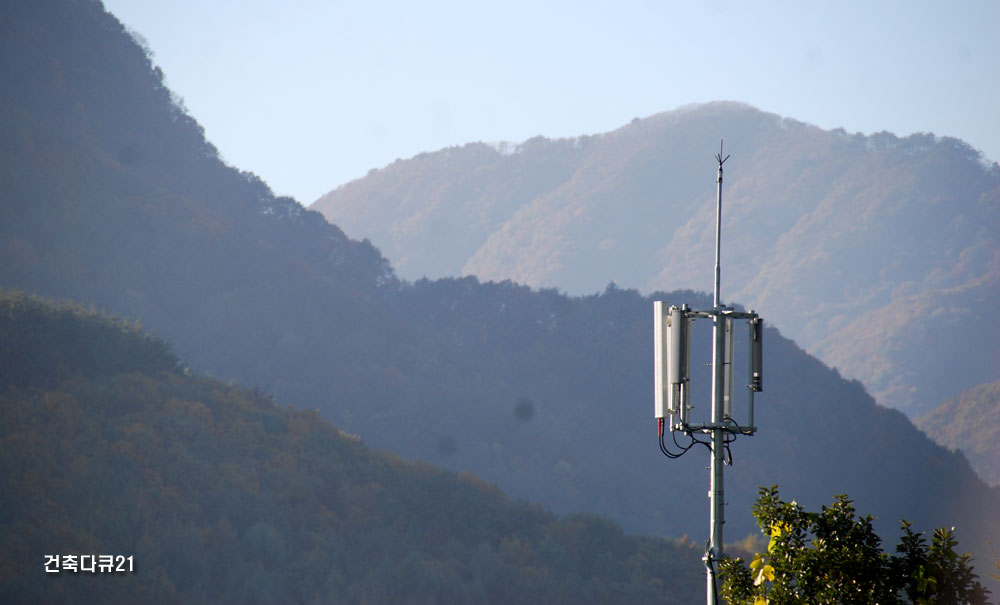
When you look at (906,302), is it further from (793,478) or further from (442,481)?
(442,481)

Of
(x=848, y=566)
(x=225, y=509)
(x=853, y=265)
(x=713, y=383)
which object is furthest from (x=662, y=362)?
(x=853, y=265)

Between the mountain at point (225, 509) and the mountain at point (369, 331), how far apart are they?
51.7 ft

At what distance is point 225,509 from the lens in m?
41.6

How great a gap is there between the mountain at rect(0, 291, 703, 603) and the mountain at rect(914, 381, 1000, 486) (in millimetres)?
64963

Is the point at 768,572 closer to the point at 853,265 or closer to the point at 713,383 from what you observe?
the point at 713,383

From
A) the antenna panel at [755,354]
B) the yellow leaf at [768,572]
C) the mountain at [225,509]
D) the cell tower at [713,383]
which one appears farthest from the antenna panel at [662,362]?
the mountain at [225,509]

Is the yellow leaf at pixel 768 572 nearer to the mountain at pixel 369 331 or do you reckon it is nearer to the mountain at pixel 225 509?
the mountain at pixel 225 509

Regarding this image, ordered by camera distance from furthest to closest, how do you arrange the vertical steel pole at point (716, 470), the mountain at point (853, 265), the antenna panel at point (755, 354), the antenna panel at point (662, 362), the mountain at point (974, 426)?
the mountain at point (853, 265) → the mountain at point (974, 426) → the antenna panel at point (662, 362) → the antenna panel at point (755, 354) → the vertical steel pole at point (716, 470)

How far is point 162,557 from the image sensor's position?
36.0m

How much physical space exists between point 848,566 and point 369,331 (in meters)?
71.5

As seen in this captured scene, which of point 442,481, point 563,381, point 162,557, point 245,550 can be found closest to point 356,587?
point 245,550

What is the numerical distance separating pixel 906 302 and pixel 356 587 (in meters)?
129

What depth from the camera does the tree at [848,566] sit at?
8.08m

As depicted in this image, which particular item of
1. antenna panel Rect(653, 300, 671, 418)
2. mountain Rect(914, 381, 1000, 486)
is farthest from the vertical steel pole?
mountain Rect(914, 381, 1000, 486)
